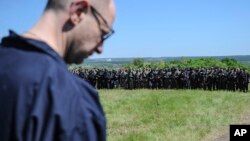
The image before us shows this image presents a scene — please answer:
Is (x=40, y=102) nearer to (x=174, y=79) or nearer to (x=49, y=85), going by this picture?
(x=49, y=85)

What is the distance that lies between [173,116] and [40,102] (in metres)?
13.8

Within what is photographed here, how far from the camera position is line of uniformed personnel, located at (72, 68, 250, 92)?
25.8m

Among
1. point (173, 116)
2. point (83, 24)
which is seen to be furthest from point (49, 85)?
point (173, 116)

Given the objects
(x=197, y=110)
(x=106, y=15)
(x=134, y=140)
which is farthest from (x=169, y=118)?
(x=106, y=15)

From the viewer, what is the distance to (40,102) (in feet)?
3.98

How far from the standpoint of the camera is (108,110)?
55.3 feet

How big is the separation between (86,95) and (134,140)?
29.8 ft

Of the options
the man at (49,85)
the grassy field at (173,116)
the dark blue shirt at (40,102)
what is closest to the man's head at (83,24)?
the man at (49,85)

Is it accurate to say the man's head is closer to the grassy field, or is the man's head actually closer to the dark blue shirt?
the dark blue shirt

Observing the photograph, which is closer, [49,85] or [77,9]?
[49,85]

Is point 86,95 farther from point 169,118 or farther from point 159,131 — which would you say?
point 169,118

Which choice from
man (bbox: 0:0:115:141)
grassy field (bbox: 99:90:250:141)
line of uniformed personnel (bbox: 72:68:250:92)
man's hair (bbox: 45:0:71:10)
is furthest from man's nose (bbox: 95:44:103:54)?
line of uniformed personnel (bbox: 72:68:250:92)

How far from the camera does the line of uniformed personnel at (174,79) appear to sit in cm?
2580

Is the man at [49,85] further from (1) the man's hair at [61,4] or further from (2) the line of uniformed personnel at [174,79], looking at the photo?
(2) the line of uniformed personnel at [174,79]
